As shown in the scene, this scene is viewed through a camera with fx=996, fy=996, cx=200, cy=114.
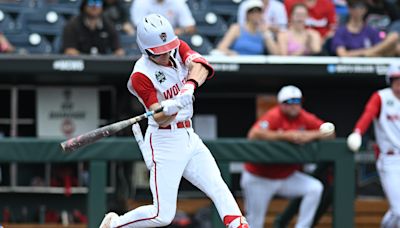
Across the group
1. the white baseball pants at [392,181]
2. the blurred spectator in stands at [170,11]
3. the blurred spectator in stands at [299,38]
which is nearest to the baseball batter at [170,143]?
the white baseball pants at [392,181]

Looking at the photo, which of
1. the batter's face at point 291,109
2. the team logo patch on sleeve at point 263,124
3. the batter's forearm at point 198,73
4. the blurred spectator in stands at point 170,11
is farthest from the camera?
the blurred spectator in stands at point 170,11

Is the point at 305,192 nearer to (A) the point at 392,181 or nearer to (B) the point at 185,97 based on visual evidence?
(A) the point at 392,181

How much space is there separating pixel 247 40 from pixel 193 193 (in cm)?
179

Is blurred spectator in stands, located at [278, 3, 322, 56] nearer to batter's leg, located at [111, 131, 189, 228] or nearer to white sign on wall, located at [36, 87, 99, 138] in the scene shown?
white sign on wall, located at [36, 87, 99, 138]

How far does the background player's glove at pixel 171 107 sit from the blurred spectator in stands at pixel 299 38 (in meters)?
3.81

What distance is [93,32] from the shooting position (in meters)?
9.76

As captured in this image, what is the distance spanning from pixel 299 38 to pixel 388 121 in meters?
1.59

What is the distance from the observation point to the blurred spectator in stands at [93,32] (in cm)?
967

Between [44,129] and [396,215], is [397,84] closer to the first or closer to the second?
[396,215]

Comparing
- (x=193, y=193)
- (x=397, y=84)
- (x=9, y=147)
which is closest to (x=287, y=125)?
(x=397, y=84)

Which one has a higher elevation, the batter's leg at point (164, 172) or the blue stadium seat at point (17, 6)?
the blue stadium seat at point (17, 6)

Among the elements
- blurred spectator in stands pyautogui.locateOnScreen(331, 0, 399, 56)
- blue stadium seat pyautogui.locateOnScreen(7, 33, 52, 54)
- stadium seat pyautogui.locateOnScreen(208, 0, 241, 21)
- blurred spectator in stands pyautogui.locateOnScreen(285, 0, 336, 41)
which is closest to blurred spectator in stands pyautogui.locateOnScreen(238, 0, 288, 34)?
blurred spectator in stands pyautogui.locateOnScreen(285, 0, 336, 41)

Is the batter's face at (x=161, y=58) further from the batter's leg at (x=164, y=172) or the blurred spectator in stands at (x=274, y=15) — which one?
the blurred spectator in stands at (x=274, y=15)

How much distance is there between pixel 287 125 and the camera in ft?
30.2
